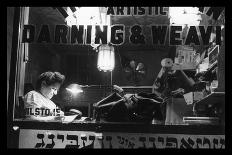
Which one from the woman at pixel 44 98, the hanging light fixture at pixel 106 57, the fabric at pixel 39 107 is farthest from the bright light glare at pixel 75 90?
the hanging light fixture at pixel 106 57

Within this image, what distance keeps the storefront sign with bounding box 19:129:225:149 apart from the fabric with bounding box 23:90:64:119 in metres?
0.23

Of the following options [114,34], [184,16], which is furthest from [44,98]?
[184,16]

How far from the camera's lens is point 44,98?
4863 millimetres

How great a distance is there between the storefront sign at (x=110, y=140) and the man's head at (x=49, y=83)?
1.82 feet

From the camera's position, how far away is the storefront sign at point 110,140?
4645mm

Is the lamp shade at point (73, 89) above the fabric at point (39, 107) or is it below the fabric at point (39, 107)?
above

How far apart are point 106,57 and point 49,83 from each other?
0.89m

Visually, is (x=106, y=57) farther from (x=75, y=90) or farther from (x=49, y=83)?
(x=49, y=83)

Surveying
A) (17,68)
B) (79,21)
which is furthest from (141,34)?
(17,68)

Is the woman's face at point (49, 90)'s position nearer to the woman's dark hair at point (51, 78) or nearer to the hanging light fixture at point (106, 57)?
the woman's dark hair at point (51, 78)

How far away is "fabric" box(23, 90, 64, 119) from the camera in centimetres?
476

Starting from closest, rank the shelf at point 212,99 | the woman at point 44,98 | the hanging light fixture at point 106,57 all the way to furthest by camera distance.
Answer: the shelf at point 212,99 < the woman at point 44,98 < the hanging light fixture at point 106,57

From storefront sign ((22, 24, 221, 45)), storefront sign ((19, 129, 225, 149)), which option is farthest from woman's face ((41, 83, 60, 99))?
→ storefront sign ((22, 24, 221, 45))
